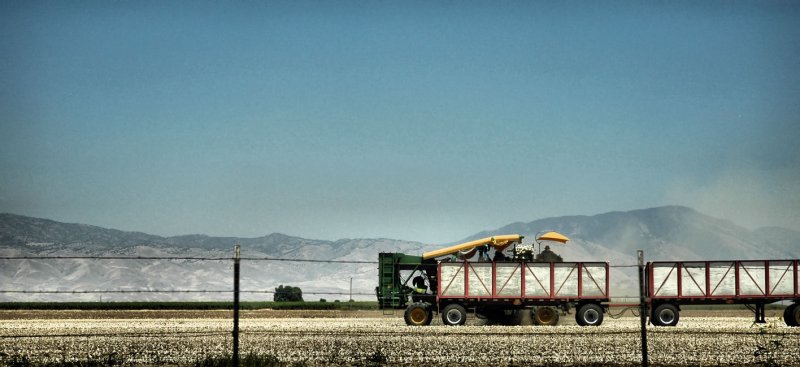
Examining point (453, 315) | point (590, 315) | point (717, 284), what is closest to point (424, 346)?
point (453, 315)

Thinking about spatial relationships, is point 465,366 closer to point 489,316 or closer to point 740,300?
point 489,316

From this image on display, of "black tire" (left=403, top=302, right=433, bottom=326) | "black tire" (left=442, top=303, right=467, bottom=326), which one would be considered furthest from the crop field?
"black tire" (left=403, top=302, right=433, bottom=326)

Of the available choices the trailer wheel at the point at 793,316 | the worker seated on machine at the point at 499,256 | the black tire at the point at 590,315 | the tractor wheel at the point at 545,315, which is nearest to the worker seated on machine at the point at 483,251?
the worker seated on machine at the point at 499,256

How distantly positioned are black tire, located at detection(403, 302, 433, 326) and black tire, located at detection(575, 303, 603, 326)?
19.6ft

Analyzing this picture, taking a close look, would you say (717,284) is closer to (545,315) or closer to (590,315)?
(590,315)

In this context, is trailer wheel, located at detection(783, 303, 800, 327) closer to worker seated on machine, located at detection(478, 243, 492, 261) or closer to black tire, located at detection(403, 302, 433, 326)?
worker seated on machine, located at detection(478, 243, 492, 261)

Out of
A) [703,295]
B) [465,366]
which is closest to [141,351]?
[465,366]

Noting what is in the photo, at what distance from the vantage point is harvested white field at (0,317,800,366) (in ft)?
70.9

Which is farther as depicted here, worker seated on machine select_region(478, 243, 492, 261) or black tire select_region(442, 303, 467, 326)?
worker seated on machine select_region(478, 243, 492, 261)

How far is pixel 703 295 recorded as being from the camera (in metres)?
35.9

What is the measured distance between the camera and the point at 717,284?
3584 cm

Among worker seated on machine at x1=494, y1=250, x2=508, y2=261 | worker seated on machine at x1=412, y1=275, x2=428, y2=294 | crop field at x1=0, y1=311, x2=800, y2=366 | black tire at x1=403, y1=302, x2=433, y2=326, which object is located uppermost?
worker seated on machine at x1=494, y1=250, x2=508, y2=261

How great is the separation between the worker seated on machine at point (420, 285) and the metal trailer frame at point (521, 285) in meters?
2.18

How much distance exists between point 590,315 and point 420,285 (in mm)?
7120
